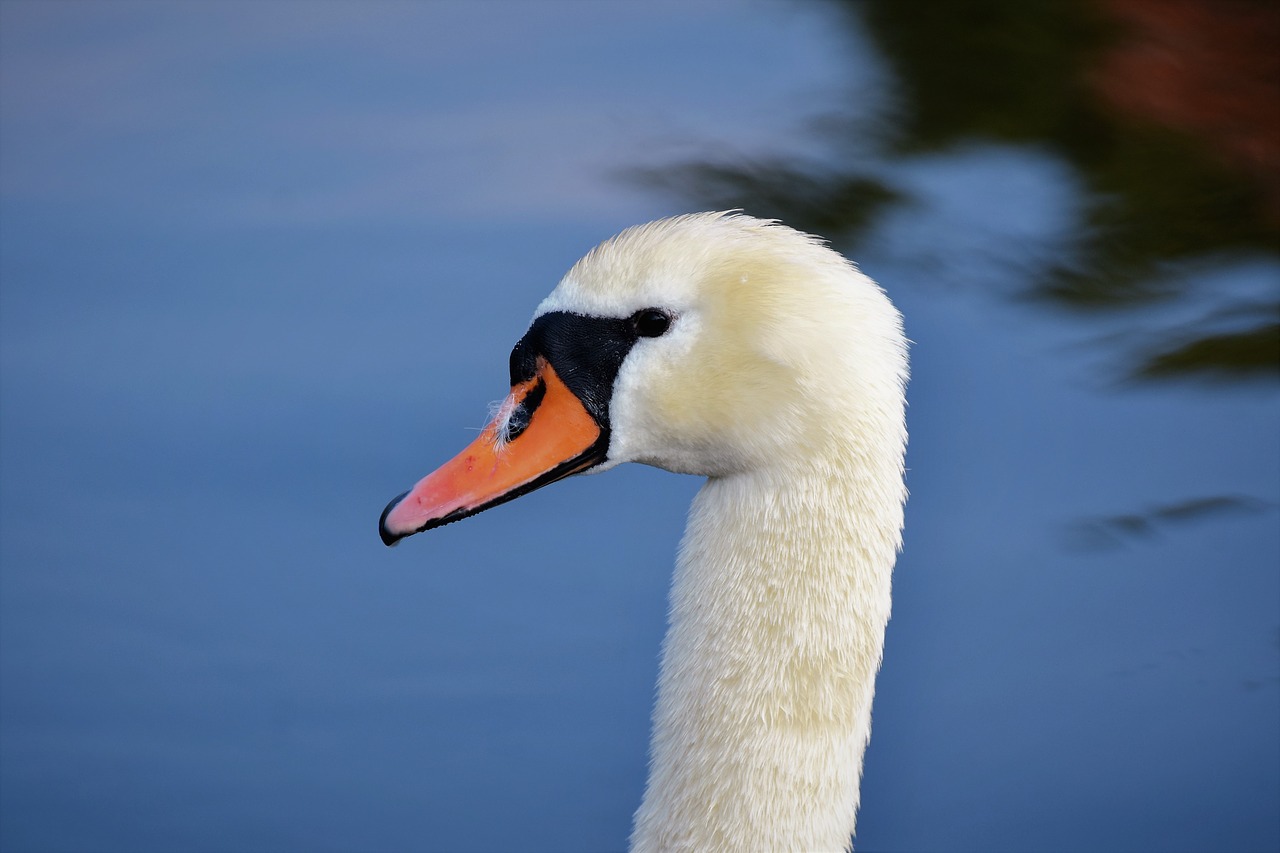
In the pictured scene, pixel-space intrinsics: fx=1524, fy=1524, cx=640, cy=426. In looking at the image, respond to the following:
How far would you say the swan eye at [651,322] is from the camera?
2.43 meters

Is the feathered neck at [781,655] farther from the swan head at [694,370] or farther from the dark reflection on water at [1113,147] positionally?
the dark reflection on water at [1113,147]

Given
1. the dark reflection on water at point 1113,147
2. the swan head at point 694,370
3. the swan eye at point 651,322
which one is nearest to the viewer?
the swan head at point 694,370

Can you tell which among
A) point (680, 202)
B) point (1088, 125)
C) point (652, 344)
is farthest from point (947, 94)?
point (652, 344)

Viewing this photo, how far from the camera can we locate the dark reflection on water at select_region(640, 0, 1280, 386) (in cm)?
582

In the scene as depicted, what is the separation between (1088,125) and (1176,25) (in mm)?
616

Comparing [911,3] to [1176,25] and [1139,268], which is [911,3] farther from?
[1139,268]

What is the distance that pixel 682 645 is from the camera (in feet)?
8.14

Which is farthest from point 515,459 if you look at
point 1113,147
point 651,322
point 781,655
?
point 1113,147

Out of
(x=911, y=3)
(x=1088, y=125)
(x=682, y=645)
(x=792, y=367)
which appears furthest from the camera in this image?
(x=911, y=3)

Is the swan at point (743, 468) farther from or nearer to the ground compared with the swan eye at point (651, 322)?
nearer to the ground

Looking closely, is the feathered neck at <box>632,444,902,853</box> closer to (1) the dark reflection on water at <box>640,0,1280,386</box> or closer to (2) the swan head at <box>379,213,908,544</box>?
(2) the swan head at <box>379,213,908,544</box>

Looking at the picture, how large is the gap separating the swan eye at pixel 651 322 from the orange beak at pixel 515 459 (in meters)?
0.16

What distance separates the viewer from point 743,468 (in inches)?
95.9

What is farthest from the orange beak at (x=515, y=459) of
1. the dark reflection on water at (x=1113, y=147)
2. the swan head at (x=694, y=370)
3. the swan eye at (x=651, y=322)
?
the dark reflection on water at (x=1113, y=147)
